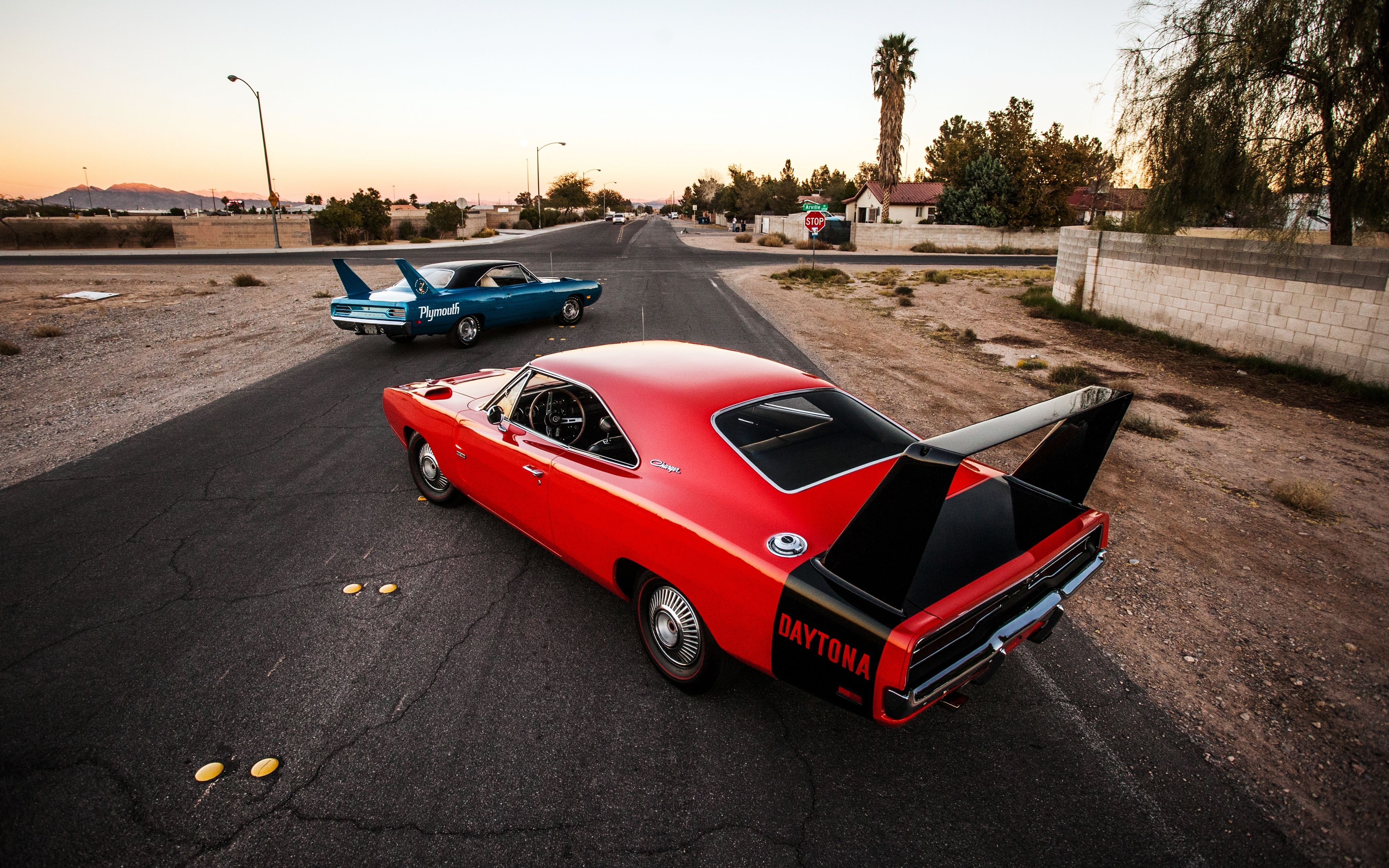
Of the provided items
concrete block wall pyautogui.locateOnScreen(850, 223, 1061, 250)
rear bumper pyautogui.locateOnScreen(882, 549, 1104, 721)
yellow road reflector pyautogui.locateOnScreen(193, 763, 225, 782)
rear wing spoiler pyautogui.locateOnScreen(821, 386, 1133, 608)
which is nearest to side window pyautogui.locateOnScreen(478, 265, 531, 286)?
yellow road reflector pyautogui.locateOnScreen(193, 763, 225, 782)

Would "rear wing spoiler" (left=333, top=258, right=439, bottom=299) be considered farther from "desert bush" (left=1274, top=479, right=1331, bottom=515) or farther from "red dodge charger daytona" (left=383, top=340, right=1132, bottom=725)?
"desert bush" (left=1274, top=479, right=1331, bottom=515)

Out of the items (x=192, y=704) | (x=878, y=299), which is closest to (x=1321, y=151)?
(x=878, y=299)

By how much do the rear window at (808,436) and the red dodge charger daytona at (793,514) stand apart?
13 mm

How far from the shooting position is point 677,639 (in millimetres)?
3340

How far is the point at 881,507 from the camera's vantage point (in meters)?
2.45

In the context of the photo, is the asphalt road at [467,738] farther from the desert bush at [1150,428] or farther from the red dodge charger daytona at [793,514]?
the desert bush at [1150,428]

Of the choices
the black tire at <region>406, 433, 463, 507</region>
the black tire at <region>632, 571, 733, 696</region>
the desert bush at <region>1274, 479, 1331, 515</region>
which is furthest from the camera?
the desert bush at <region>1274, 479, 1331, 515</region>

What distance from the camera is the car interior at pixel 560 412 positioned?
385cm

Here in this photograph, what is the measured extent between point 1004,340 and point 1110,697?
35.6 feet

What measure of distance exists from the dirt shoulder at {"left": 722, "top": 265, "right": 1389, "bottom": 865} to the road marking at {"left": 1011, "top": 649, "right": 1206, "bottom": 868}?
0.43m

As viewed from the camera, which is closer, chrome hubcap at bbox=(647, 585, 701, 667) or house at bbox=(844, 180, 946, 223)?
chrome hubcap at bbox=(647, 585, 701, 667)

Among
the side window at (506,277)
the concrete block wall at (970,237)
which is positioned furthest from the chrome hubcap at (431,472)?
the concrete block wall at (970,237)

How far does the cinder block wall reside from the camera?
899 centimetres

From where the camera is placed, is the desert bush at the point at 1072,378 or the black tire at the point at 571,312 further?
the black tire at the point at 571,312
